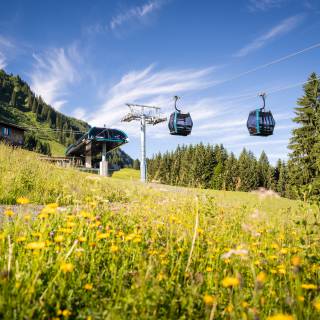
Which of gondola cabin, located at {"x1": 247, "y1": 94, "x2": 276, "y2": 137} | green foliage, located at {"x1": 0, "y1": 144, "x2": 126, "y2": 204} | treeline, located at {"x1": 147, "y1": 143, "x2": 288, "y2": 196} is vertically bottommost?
green foliage, located at {"x1": 0, "y1": 144, "x2": 126, "y2": 204}

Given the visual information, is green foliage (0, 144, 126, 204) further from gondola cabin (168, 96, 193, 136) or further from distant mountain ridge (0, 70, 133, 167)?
distant mountain ridge (0, 70, 133, 167)

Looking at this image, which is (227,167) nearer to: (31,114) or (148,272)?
(148,272)

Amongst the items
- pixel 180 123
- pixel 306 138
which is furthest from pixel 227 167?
pixel 180 123

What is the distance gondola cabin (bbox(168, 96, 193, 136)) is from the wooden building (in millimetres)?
38270

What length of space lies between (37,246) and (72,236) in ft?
4.05

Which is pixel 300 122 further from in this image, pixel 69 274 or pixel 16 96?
pixel 16 96

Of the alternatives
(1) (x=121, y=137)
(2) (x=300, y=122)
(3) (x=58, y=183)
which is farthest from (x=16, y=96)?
(3) (x=58, y=183)

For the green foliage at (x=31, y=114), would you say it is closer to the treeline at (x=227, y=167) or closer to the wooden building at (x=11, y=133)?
the treeline at (x=227, y=167)

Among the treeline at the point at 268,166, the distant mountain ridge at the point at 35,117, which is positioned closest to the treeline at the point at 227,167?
the treeline at the point at 268,166

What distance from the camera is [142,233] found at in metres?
3.46

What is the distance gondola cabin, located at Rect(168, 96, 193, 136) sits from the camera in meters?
17.4

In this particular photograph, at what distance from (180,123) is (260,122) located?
173 inches

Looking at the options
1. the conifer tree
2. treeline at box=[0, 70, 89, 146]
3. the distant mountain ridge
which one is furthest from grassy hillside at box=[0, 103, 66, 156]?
the conifer tree

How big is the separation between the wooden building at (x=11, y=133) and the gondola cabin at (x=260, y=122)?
1656 inches
